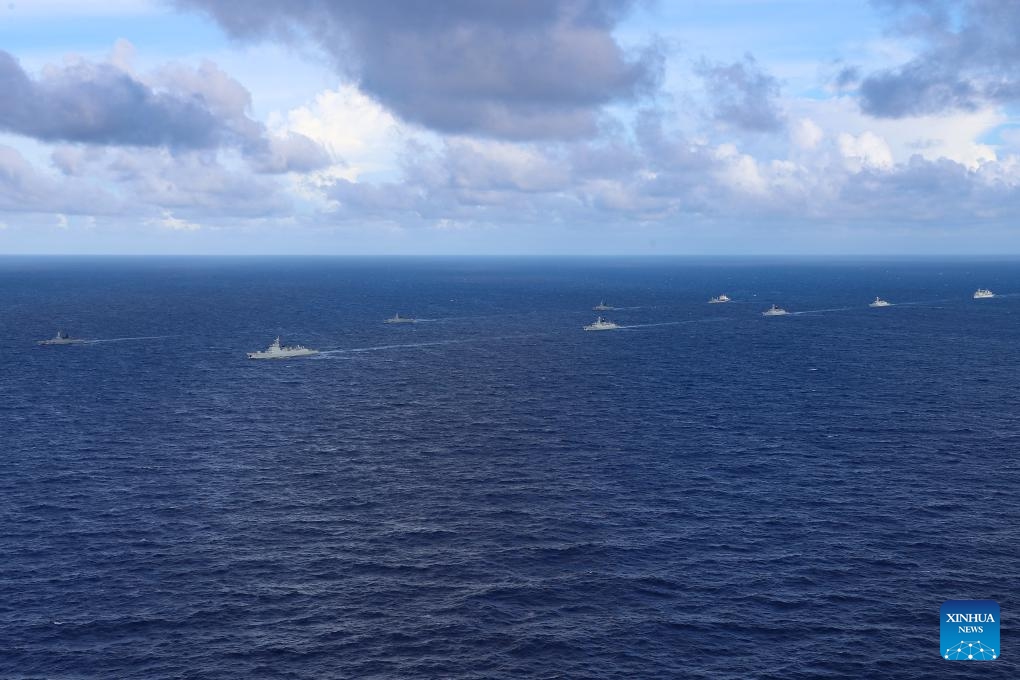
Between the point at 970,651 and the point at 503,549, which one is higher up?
the point at 503,549

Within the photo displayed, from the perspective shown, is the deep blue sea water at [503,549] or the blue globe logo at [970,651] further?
the deep blue sea water at [503,549]

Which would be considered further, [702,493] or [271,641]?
[702,493]

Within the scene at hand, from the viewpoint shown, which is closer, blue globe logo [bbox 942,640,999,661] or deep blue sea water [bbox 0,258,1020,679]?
blue globe logo [bbox 942,640,999,661]

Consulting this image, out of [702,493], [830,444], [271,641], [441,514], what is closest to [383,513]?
[441,514]

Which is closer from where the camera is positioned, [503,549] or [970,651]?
[970,651]

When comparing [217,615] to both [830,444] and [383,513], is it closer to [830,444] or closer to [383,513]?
[383,513]

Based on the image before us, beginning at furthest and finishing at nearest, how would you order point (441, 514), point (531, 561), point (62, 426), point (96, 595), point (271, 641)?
point (62, 426) → point (441, 514) → point (531, 561) → point (96, 595) → point (271, 641)

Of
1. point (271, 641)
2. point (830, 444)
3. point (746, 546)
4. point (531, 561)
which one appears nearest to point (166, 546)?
point (271, 641)

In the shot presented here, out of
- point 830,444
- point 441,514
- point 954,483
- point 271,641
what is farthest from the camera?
point 830,444

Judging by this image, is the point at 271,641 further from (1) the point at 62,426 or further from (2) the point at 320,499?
(1) the point at 62,426
